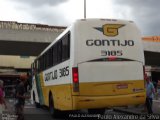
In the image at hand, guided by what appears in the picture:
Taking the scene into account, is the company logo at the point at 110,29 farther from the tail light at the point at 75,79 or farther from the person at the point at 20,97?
the person at the point at 20,97

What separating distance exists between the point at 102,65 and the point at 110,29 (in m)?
1.30

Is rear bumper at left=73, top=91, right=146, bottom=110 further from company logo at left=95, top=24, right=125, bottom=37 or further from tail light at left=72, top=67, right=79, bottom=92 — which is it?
company logo at left=95, top=24, right=125, bottom=37

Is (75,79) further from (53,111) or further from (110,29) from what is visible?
(53,111)

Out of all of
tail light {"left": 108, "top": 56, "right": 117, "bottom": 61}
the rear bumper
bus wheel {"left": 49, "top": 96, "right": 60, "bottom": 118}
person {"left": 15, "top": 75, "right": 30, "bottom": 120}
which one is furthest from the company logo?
bus wheel {"left": 49, "top": 96, "right": 60, "bottom": 118}

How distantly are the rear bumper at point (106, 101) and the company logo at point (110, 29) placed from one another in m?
2.11

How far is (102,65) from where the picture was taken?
43.7 feet

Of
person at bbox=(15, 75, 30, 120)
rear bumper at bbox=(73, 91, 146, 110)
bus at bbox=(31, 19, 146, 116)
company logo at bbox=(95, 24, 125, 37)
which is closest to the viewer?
rear bumper at bbox=(73, 91, 146, 110)

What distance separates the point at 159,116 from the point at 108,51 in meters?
4.54

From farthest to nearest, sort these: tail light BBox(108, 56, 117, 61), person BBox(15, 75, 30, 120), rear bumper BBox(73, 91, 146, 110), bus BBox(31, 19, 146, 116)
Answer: person BBox(15, 75, 30, 120) → tail light BBox(108, 56, 117, 61) → bus BBox(31, 19, 146, 116) → rear bumper BBox(73, 91, 146, 110)

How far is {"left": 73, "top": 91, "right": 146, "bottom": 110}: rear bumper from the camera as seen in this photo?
12998 mm

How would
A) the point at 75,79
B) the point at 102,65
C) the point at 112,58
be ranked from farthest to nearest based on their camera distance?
the point at 112,58
the point at 102,65
the point at 75,79

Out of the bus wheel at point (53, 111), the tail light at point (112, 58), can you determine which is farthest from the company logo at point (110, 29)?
the bus wheel at point (53, 111)

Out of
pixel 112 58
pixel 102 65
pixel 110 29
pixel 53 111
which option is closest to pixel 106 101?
pixel 102 65

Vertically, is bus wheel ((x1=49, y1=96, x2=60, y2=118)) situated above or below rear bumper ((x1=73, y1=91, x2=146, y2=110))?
below
